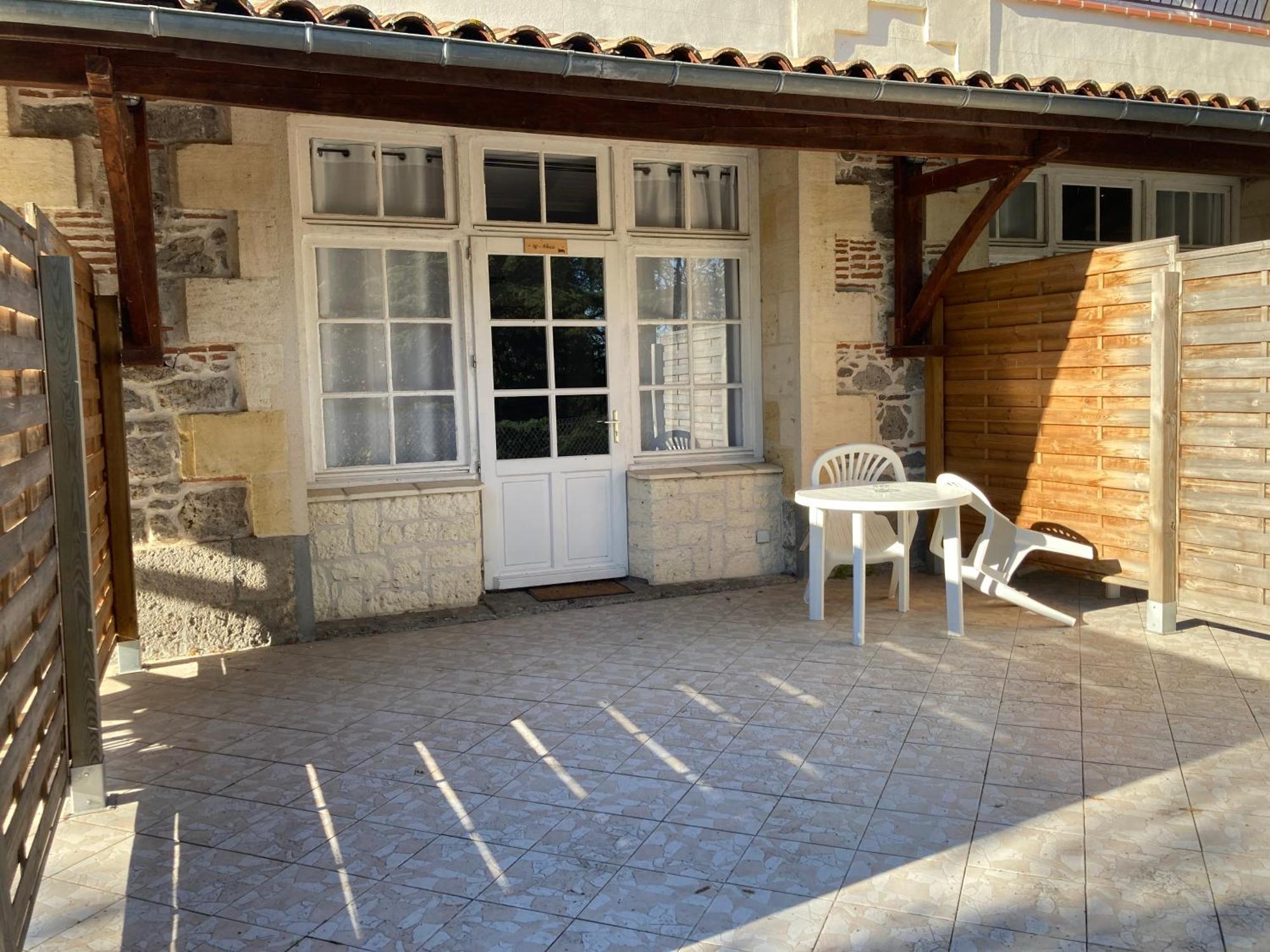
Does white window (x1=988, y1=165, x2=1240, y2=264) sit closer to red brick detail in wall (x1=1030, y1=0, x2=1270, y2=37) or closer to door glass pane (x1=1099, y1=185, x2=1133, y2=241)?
door glass pane (x1=1099, y1=185, x2=1133, y2=241)

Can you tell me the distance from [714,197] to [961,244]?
1614 mm

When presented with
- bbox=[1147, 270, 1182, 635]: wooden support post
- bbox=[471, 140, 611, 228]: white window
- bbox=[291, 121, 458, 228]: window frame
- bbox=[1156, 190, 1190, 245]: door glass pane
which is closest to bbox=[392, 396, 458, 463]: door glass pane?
bbox=[291, 121, 458, 228]: window frame

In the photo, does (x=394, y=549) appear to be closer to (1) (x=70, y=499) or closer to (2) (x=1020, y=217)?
(1) (x=70, y=499)

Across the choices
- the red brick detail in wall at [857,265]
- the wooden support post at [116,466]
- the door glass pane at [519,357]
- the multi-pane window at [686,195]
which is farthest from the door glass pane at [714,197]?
the wooden support post at [116,466]

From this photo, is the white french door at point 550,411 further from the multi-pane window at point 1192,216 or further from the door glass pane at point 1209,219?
the door glass pane at point 1209,219

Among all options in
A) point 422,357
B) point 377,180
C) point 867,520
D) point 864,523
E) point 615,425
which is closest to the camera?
point 864,523

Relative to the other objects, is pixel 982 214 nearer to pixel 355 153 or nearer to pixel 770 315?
pixel 770 315

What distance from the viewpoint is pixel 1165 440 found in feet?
15.9


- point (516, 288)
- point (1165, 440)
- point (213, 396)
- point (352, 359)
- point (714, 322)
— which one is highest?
point (516, 288)

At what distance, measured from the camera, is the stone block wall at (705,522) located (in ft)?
20.6

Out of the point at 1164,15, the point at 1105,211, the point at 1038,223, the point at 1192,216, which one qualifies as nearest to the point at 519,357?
the point at 1038,223

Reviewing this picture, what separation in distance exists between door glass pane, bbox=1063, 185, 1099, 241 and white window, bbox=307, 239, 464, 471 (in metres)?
4.39

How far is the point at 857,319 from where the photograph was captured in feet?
21.1

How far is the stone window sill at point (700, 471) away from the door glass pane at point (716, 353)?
0.57 m
